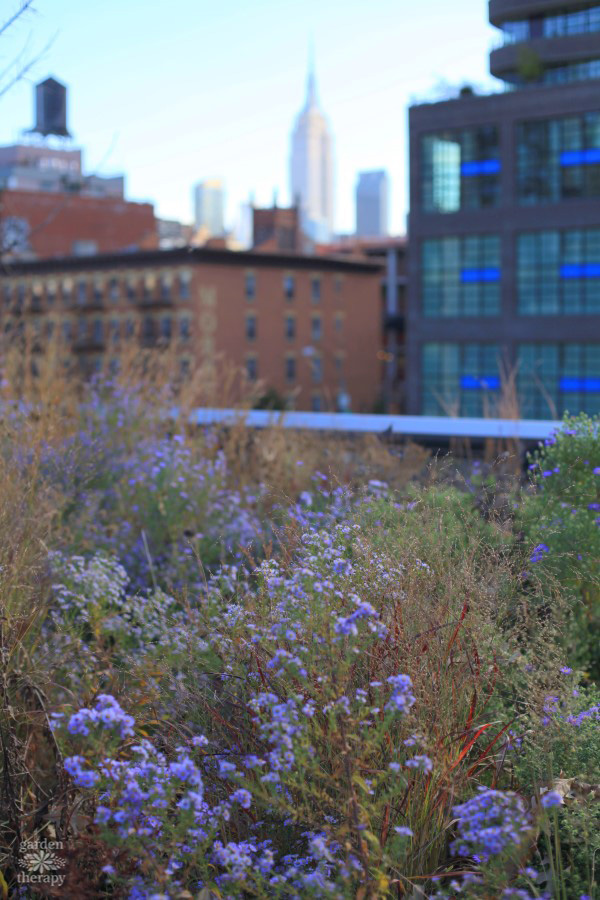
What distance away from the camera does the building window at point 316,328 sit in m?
69.8

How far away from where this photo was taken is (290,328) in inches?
2704

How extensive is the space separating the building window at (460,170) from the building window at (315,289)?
1885 cm

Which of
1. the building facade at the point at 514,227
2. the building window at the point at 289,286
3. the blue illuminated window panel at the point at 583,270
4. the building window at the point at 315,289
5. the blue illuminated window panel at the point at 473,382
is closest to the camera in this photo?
the building facade at the point at 514,227

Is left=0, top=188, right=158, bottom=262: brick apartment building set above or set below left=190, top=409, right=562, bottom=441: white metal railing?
above

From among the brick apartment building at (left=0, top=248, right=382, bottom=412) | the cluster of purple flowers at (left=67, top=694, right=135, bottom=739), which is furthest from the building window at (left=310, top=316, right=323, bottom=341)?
the cluster of purple flowers at (left=67, top=694, right=135, bottom=739)

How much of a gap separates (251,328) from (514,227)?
21135 millimetres

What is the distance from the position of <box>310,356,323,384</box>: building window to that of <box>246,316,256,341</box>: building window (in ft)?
15.2

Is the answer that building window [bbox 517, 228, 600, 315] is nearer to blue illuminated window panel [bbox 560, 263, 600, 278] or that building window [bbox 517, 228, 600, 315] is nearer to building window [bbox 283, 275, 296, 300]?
blue illuminated window panel [bbox 560, 263, 600, 278]

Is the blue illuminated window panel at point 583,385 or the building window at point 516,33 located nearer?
the building window at point 516,33

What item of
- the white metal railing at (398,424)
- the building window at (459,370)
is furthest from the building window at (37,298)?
Answer: the white metal railing at (398,424)

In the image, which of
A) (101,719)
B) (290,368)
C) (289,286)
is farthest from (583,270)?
(101,719)

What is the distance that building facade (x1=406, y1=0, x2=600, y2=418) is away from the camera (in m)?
48.7

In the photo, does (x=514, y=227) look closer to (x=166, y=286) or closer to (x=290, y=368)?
(x=290, y=368)

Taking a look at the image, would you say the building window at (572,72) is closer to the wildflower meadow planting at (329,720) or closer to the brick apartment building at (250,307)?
the brick apartment building at (250,307)
